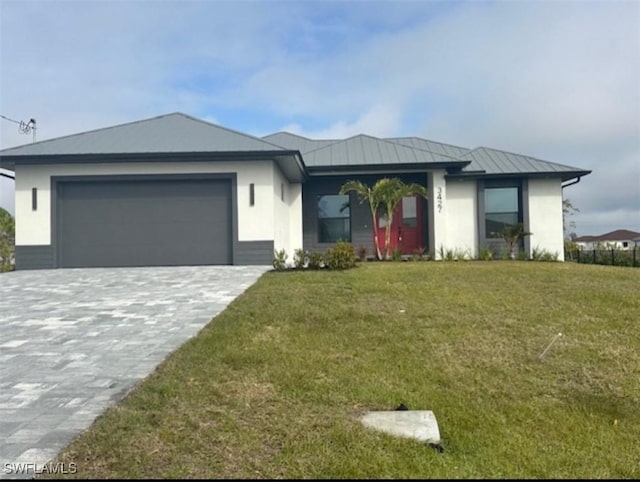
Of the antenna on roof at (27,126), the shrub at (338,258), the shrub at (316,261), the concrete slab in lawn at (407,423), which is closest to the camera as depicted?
the concrete slab in lawn at (407,423)

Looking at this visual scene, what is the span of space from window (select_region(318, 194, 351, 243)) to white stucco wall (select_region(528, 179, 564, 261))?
21.6 ft

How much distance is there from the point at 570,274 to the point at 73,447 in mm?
9798

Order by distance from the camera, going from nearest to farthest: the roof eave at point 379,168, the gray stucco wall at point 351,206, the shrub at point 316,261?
1. the shrub at point 316,261
2. the roof eave at point 379,168
3. the gray stucco wall at point 351,206

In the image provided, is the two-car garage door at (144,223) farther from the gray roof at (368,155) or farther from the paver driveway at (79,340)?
the gray roof at (368,155)

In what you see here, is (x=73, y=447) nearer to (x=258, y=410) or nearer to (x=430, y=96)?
(x=258, y=410)

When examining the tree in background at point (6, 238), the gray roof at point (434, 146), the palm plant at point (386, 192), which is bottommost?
the tree in background at point (6, 238)

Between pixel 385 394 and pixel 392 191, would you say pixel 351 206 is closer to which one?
pixel 392 191

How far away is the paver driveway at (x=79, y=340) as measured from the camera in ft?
9.37

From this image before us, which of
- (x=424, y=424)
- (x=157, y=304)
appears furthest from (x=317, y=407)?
Result: (x=157, y=304)

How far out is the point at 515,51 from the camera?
1230cm

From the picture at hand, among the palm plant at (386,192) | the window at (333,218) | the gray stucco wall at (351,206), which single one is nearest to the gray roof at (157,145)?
the gray stucco wall at (351,206)

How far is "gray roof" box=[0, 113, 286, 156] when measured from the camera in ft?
A: 41.8

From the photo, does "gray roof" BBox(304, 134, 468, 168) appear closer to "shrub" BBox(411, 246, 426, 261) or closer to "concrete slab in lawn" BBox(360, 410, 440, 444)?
"shrub" BBox(411, 246, 426, 261)

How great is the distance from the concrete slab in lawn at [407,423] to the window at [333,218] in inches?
534
